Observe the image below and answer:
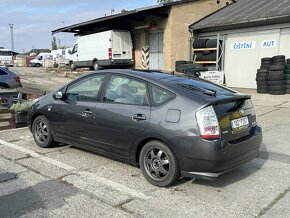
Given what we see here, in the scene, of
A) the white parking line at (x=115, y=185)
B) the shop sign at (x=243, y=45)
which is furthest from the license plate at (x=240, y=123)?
the shop sign at (x=243, y=45)

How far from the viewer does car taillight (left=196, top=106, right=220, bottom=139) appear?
13.7 ft

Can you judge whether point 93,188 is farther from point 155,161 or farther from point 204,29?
point 204,29

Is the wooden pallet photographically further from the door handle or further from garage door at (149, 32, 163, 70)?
garage door at (149, 32, 163, 70)

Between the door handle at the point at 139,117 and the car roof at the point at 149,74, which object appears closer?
the door handle at the point at 139,117

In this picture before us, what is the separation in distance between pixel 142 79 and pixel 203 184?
170cm

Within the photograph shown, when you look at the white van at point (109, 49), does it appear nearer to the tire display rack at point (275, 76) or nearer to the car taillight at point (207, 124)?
the tire display rack at point (275, 76)

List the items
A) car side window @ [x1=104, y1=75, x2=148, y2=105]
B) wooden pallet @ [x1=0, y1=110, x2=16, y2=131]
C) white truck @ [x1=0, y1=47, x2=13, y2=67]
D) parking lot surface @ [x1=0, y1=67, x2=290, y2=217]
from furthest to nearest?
white truck @ [x1=0, y1=47, x2=13, y2=67], wooden pallet @ [x1=0, y1=110, x2=16, y2=131], car side window @ [x1=104, y1=75, x2=148, y2=105], parking lot surface @ [x1=0, y1=67, x2=290, y2=217]

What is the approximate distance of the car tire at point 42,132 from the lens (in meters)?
6.32

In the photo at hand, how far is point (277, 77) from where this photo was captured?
13898 mm

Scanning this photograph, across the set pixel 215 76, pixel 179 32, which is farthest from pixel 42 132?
pixel 179 32

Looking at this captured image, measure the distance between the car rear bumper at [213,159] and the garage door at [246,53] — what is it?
41.0 ft

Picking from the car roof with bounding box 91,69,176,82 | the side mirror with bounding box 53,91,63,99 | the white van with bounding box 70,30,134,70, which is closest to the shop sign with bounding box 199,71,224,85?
the white van with bounding box 70,30,134,70

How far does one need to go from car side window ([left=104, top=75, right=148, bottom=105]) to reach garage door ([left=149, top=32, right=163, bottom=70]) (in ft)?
54.8

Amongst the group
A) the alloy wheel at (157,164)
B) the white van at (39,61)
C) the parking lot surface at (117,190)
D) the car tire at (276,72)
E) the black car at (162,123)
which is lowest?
the parking lot surface at (117,190)
